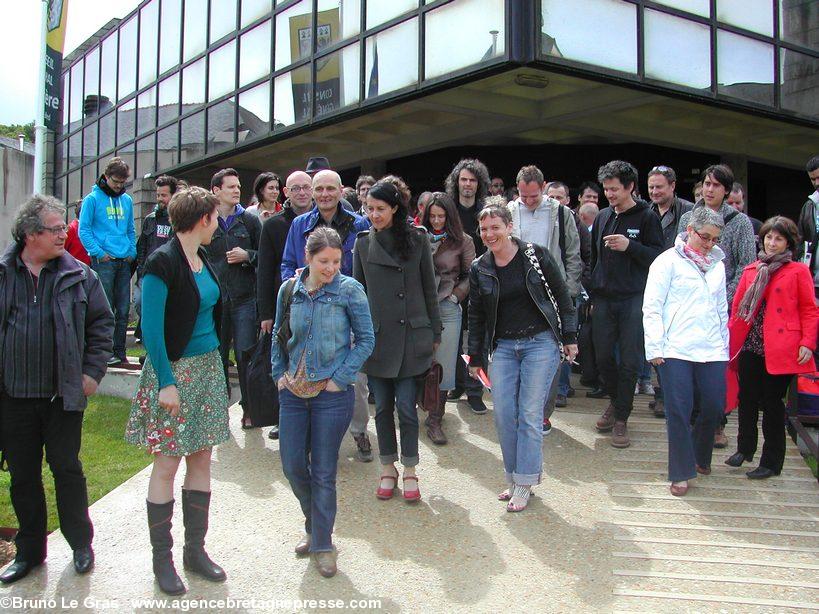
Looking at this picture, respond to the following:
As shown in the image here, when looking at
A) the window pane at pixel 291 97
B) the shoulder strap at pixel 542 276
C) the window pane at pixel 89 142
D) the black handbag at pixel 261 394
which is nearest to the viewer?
the black handbag at pixel 261 394

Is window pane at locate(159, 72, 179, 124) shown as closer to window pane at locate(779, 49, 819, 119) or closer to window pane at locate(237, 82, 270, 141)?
window pane at locate(237, 82, 270, 141)

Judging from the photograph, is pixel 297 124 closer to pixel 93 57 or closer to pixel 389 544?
pixel 389 544

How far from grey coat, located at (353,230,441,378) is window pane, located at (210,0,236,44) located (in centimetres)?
1146

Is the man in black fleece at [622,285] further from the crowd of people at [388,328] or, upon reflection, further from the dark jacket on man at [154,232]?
the dark jacket on man at [154,232]

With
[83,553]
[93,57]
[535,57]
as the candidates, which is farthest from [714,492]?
[93,57]

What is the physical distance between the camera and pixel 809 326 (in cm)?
505

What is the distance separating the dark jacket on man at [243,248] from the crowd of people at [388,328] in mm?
13

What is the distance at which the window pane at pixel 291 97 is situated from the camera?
492 inches

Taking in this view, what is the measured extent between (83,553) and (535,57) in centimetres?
729

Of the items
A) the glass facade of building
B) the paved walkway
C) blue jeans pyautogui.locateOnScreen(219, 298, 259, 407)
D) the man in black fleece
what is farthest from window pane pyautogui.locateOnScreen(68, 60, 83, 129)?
the man in black fleece

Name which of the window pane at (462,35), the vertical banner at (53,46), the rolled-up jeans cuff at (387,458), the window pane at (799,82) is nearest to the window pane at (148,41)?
the vertical banner at (53,46)

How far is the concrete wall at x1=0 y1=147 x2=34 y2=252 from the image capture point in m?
15.7

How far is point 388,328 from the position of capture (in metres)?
4.61

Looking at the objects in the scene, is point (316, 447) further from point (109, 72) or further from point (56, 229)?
point (109, 72)
